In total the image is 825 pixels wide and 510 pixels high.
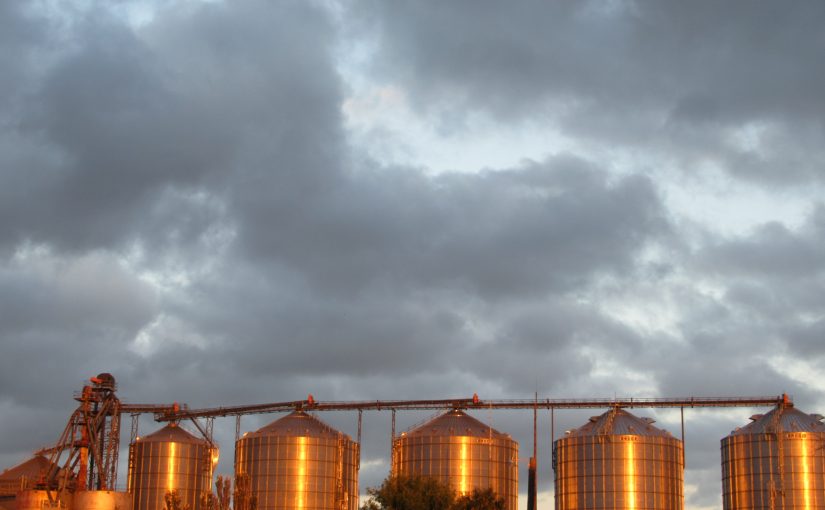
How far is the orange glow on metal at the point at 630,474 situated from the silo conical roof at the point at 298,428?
106 ft


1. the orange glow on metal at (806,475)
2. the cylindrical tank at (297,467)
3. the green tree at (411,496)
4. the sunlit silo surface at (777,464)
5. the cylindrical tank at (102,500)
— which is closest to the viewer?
the green tree at (411,496)

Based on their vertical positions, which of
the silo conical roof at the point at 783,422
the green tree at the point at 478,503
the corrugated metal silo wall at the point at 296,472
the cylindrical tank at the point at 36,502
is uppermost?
the silo conical roof at the point at 783,422

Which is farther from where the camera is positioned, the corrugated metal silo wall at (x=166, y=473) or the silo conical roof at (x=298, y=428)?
the corrugated metal silo wall at (x=166, y=473)

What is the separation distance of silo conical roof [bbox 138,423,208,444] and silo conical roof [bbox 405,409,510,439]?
2917cm

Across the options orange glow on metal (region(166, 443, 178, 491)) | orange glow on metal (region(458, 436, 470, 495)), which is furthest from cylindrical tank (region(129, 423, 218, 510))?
orange glow on metal (region(458, 436, 470, 495))

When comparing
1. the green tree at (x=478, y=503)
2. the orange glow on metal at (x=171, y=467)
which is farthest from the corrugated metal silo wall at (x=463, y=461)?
the orange glow on metal at (x=171, y=467)

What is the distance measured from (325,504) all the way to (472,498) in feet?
111

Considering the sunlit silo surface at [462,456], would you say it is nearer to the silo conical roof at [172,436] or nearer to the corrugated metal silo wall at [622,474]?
the corrugated metal silo wall at [622,474]

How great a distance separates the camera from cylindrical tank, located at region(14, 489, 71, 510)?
137 metres

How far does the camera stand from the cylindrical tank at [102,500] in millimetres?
134375

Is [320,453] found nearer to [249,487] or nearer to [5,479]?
[249,487]

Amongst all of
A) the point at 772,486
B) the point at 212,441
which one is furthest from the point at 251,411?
the point at 772,486

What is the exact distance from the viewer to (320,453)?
427 ft

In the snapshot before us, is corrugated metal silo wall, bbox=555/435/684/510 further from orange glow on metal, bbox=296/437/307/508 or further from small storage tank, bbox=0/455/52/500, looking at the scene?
small storage tank, bbox=0/455/52/500
